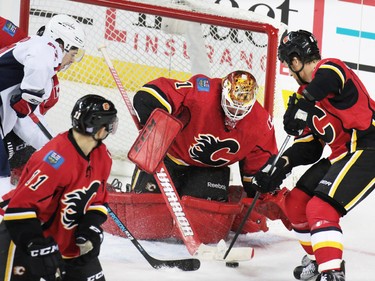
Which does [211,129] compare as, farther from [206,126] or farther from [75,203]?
[75,203]

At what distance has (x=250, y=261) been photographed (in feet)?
12.0

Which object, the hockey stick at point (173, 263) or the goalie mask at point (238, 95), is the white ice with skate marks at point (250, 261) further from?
the goalie mask at point (238, 95)

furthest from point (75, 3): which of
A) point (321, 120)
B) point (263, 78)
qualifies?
point (321, 120)

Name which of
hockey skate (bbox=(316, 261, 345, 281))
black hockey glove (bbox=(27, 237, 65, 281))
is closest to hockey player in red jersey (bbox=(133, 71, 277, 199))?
hockey skate (bbox=(316, 261, 345, 281))

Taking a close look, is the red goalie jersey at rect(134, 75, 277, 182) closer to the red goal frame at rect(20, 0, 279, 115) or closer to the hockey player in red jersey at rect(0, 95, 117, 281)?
the red goal frame at rect(20, 0, 279, 115)

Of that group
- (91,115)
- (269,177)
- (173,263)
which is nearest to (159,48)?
(269,177)

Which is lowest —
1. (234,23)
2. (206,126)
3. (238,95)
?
(206,126)

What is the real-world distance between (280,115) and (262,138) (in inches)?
42.5

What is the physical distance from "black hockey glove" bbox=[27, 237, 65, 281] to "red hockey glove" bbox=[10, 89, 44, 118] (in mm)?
998

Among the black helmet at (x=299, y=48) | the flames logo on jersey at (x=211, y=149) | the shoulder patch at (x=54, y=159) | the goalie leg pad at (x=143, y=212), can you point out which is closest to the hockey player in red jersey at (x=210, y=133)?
the flames logo on jersey at (x=211, y=149)

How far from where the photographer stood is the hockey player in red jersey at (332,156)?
3088 mm

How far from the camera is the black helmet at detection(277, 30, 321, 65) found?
334 centimetres

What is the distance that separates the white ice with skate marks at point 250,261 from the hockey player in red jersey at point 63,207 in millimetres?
581

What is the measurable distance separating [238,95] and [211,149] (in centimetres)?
34
